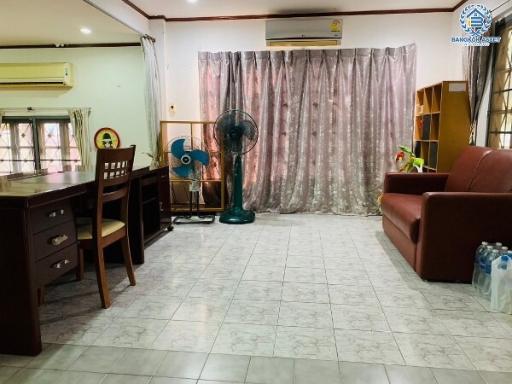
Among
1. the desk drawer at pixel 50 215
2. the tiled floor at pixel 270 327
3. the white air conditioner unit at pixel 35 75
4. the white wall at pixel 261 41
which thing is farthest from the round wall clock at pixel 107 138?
the desk drawer at pixel 50 215

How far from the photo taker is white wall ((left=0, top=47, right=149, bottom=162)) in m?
5.26

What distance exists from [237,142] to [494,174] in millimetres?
2511

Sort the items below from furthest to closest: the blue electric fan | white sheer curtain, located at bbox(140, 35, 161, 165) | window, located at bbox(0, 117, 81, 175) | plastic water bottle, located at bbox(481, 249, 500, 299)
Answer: window, located at bbox(0, 117, 81, 175)
white sheer curtain, located at bbox(140, 35, 161, 165)
the blue electric fan
plastic water bottle, located at bbox(481, 249, 500, 299)

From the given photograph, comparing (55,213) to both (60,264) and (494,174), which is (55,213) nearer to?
(60,264)

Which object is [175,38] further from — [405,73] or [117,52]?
[405,73]

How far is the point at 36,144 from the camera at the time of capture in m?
5.67

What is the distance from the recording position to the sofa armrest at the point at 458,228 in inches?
100

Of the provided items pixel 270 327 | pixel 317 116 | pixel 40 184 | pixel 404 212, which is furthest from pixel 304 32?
pixel 270 327

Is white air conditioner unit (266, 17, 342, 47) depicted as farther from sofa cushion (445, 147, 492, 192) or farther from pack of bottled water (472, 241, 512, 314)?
pack of bottled water (472, 241, 512, 314)

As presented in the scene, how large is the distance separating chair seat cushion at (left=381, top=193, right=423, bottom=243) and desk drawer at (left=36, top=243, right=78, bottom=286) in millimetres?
2210

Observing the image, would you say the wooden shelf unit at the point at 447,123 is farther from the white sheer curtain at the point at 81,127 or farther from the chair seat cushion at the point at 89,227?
the white sheer curtain at the point at 81,127

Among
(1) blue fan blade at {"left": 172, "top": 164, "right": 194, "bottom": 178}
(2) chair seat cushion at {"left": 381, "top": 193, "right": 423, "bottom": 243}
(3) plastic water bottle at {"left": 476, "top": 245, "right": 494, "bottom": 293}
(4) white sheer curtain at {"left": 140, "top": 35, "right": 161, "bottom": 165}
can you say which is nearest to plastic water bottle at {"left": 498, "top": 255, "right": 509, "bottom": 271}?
(3) plastic water bottle at {"left": 476, "top": 245, "right": 494, "bottom": 293}

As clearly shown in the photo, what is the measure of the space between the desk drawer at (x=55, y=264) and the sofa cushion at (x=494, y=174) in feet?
9.21

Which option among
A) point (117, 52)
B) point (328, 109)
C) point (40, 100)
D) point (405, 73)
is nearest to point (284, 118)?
point (328, 109)
